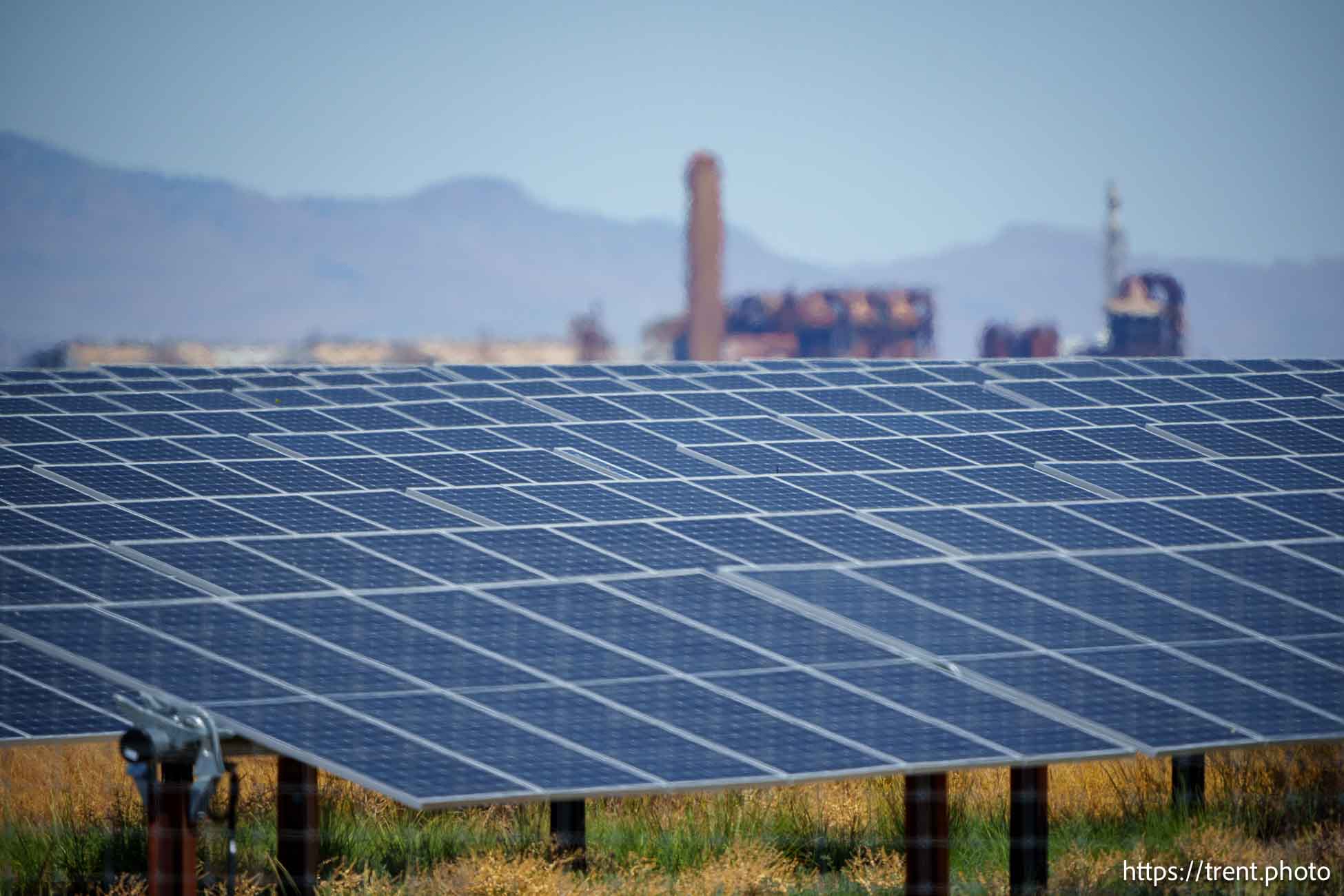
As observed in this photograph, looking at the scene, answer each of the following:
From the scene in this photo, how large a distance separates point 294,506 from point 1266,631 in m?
8.68

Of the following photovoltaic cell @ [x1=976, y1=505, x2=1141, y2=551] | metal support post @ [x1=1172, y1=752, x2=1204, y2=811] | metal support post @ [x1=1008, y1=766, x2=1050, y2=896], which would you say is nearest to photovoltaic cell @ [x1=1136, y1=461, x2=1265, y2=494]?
photovoltaic cell @ [x1=976, y1=505, x2=1141, y2=551]

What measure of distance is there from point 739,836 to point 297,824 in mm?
4893

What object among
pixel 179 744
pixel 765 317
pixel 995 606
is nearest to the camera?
pixel 179 744

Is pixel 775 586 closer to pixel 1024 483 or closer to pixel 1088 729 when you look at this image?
pixel 1088 729

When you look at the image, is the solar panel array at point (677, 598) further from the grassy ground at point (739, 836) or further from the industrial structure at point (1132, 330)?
the industrial structure at point (1132, 330)

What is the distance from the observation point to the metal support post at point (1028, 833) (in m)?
14.5

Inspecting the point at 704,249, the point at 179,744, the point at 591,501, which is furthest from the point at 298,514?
the point at 704,249

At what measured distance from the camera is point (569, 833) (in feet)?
55.1

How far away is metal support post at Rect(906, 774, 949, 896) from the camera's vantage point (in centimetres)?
1259

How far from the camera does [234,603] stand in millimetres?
12953

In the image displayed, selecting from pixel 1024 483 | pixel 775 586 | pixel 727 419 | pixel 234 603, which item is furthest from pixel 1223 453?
pixel 234 603

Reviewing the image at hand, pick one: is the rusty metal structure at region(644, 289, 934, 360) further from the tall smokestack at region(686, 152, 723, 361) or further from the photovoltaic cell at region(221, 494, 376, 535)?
the photovoltaic cell at region(221, 494, 376, 535)

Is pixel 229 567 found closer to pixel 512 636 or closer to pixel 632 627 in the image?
pixel 512 636

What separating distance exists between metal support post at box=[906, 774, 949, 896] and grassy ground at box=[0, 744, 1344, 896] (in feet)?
8.16
